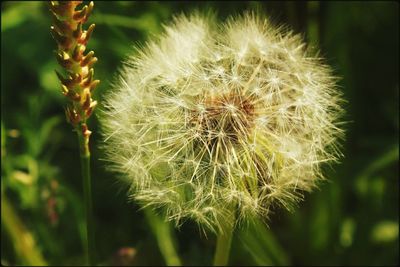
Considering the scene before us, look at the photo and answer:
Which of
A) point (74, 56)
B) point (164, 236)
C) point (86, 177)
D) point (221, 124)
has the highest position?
point (74, 56)

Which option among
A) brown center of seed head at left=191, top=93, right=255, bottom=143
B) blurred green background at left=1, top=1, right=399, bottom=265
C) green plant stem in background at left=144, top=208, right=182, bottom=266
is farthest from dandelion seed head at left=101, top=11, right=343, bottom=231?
green plant stem in background at left=144, top=208, right=182, bottom=266

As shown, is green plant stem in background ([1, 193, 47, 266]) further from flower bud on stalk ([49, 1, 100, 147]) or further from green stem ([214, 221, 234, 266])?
flower bud on stalk ([49, 1, 100, 147])

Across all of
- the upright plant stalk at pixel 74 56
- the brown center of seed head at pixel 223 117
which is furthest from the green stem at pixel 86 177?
the brown center of seed head at pixel 223 117

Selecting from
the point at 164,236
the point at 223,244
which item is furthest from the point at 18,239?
the point at 223,244

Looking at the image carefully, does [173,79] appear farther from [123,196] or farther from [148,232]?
[123,196]

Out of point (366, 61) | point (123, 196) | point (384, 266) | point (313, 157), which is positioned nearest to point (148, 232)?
point (123, 196)

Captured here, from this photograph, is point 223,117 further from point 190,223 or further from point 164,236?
point 190,223

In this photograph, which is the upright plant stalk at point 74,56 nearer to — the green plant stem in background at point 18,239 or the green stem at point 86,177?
the green stem at point 86,177
